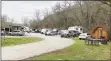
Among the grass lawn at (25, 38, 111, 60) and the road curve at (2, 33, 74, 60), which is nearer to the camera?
the grass lawn at (25, 38, 111, 60)

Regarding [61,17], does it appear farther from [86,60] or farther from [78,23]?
[86,60]

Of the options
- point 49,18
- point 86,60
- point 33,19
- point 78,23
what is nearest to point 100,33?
point 86,60

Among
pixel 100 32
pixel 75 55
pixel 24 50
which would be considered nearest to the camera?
pixel 75 55

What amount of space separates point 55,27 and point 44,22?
59.0 feet

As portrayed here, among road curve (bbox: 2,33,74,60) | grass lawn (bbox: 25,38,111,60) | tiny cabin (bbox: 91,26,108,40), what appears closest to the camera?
grass lawn (bbox: 25,38,111,60)

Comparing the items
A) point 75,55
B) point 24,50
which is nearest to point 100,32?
point 24,50

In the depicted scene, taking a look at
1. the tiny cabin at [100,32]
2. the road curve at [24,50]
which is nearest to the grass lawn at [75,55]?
the road curve at [24,50]

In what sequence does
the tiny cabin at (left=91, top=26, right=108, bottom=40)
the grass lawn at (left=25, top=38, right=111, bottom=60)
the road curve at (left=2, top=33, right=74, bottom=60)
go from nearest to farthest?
the grass lawn at (left=25, top=38, right=111, bottom=60) → the road curve at (left=2, top=33, right=74, bottom=60) → the tiny cabin at (left=91, top=26, right=108, bottom=40)

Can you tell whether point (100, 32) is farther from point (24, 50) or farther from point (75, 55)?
point (75, 55)

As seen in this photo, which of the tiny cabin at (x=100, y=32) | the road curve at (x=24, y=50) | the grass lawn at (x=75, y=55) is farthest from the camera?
the tiny cabin at (x=100, y=32)

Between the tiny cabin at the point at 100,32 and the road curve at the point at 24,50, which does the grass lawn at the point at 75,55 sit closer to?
the road curve at the point at 24,50

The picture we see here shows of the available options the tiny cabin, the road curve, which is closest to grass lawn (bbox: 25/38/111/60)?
the road curve

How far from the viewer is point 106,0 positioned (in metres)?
13.9

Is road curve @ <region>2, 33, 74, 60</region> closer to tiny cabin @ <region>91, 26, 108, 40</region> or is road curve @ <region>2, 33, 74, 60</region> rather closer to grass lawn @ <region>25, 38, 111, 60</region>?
grass lawn @ <region>25, 38, 111, 60</region>
